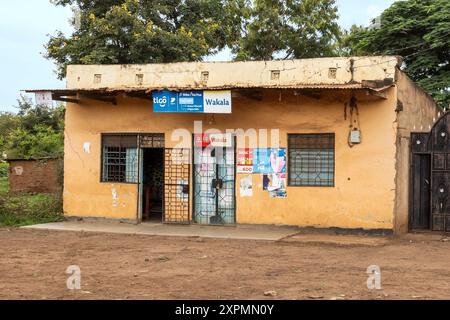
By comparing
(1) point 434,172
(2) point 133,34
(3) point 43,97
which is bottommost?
(1) point 434,172

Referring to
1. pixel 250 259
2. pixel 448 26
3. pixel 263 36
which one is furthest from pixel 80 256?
pixel 263 36

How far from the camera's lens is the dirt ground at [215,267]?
7410mm

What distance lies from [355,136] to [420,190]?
2.22 meters

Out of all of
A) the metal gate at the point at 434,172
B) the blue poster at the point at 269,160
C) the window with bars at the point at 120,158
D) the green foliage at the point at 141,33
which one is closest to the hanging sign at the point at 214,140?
the blue poster at the point at 269,160

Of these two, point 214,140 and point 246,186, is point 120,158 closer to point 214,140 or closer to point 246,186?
point 214,140

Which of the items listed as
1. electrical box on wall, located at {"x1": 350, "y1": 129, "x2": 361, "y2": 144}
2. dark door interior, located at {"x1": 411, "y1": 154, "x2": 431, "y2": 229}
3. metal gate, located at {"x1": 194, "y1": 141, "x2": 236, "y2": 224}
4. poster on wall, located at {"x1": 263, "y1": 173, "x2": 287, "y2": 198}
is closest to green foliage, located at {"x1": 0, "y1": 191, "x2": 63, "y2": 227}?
metal gate, located at {"x1": 194, "y1": 141, "x2": 236, "y2": 224}

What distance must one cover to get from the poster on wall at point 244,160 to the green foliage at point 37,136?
1183 cm

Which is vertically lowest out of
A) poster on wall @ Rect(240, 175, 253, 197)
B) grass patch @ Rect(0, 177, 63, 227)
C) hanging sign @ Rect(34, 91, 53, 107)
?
grass patch @ Rect(0, 177, 63, 227)

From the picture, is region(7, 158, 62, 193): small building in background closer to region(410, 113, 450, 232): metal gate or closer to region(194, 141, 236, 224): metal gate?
region(194, 141, 236, 224): metal gate

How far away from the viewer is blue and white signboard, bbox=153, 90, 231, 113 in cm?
1378

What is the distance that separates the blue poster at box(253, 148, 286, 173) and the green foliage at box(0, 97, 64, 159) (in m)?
12.2

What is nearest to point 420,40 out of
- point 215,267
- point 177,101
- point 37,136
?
point 177,101

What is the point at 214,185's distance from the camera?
14.9 m
